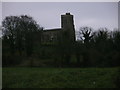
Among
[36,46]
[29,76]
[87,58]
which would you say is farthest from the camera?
[36,46]

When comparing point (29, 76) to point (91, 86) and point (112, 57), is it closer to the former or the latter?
point (91, 86)

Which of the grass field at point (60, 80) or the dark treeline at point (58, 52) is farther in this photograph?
the dark treeline at point (58, 52)

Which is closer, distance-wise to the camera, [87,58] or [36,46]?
[87,58]

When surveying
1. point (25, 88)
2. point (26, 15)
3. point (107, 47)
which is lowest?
point (25, 88)

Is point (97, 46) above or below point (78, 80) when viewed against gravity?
above

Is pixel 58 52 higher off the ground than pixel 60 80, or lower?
higher

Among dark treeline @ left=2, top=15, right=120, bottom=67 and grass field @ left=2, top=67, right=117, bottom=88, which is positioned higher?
dark treeline @ left=2, top=15, right=120, bottom=67

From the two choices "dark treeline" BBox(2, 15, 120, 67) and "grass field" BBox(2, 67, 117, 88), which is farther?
"dark treeline" BBox(2, 15, 120, 67)

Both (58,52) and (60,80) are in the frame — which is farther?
(58,52)

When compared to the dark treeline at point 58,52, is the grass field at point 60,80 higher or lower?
lower

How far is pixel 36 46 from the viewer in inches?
1177

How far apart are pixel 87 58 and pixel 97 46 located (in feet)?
9.38

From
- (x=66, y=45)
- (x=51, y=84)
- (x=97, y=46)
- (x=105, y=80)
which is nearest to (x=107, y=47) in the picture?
(x=97, y=46)

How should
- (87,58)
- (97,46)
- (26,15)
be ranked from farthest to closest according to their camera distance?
1. (26,15)
2. (97,46)
3. (87,58)
